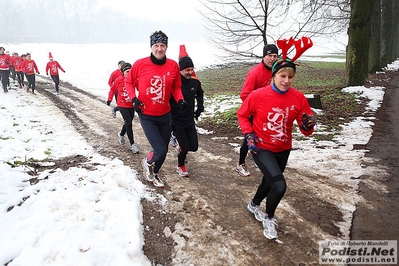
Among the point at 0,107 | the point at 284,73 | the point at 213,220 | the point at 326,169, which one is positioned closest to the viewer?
the point at 284,73

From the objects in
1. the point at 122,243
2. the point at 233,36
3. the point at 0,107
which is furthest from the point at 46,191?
the point at 0,107

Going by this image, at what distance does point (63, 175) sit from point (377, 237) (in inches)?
198

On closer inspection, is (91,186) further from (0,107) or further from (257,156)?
(0,107)

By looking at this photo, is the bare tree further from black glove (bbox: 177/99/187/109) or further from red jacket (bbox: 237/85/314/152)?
red jacket (bbox: 237/85/314/152)

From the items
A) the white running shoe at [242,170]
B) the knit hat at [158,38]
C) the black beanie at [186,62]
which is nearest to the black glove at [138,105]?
the knit hat at [158,38]

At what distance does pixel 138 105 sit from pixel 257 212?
97.3 inches

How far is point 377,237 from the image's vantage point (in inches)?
128

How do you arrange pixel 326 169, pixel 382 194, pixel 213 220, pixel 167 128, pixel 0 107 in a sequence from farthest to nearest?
pixel 0 107
pixel 326 169
pixel 167 128
pixel 382 194
pixel 213 220

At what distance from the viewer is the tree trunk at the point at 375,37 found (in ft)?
54.1

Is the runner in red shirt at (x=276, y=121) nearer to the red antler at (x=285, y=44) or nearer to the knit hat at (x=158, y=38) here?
the red antler at (x=285, y=44)

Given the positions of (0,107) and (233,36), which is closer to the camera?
(233,36)

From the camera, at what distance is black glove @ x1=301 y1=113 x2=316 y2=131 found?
3127 millimetres

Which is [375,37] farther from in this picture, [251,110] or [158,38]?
[251,110]

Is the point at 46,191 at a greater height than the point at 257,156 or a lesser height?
lesser
